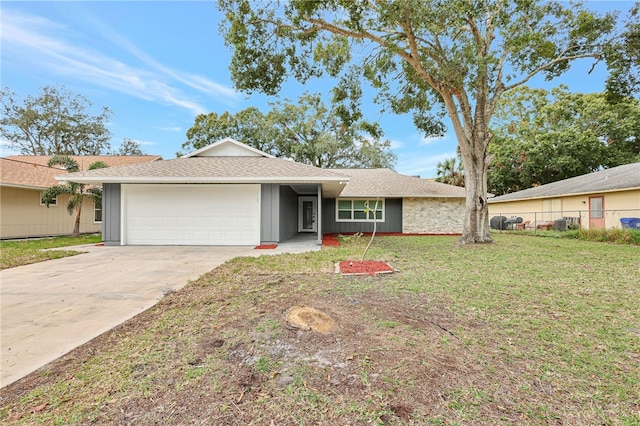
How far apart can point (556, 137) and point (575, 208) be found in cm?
999

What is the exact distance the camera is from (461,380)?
2.24m

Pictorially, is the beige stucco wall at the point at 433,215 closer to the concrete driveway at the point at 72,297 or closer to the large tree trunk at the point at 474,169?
the large tree trunk at the point at 474,169

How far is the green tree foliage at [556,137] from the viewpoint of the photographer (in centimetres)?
2370

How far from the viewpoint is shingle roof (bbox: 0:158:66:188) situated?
12.5 metres

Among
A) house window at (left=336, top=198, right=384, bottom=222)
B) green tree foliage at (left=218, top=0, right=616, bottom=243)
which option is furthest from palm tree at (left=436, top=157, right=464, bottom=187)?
green tree foliage at (left=218, top=0, right=616, bottom=243)

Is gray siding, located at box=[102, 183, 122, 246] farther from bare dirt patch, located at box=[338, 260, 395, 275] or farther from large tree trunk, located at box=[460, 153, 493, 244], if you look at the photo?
large tree trunk, located at box=[460, 153, 493, 244]

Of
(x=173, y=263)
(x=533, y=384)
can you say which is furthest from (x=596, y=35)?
(x=173, y=263)

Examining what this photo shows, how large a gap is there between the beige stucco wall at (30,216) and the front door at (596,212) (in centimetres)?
2691

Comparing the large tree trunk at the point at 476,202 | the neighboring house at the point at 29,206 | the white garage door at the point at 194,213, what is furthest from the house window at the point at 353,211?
the neighboring house at the point at 29,206

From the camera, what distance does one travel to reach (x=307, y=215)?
18.8 meters

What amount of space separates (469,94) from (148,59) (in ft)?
51.6

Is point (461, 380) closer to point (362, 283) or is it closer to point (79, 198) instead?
point (362, 283)

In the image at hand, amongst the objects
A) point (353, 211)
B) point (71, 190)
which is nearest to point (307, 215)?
point (353, 211)

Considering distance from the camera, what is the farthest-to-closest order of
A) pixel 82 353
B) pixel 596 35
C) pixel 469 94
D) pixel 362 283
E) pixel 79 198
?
pixel 79 198 → pixel 469 94 → pixel 596 35 → pixel 362 283 → pixel 82 353
